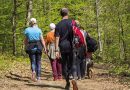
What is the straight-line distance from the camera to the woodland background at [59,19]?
2600 cm

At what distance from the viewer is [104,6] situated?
45969 mm

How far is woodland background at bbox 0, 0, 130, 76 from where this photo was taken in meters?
26.0

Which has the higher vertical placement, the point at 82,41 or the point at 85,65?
the point at 82,41

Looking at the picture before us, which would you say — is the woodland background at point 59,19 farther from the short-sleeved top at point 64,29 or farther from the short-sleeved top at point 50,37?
the short-sleeved top at point 64,29

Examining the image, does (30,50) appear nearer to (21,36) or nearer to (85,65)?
(85,65)

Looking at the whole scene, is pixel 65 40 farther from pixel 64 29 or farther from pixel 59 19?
pixel 59 19

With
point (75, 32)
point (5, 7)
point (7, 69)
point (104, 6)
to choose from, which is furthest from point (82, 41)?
point (104, 6)

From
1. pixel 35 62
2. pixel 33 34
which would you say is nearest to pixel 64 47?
pixel 33 34

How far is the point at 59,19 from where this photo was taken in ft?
111

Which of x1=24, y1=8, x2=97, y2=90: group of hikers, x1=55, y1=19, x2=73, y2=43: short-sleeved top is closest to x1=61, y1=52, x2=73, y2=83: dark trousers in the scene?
x1=24, y1=8, x2=97, y2=90: group of hikers

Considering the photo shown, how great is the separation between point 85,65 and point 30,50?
85.2 inches

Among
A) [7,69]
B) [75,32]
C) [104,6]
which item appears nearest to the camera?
[75,32]

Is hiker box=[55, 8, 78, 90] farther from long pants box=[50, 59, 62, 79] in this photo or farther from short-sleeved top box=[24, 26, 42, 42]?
long pants box=[50, 59, 62, 79]

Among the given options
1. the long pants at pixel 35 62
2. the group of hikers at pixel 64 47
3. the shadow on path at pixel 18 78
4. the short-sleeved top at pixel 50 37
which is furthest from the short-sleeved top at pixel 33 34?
the shadow on path at pixel 18 78
